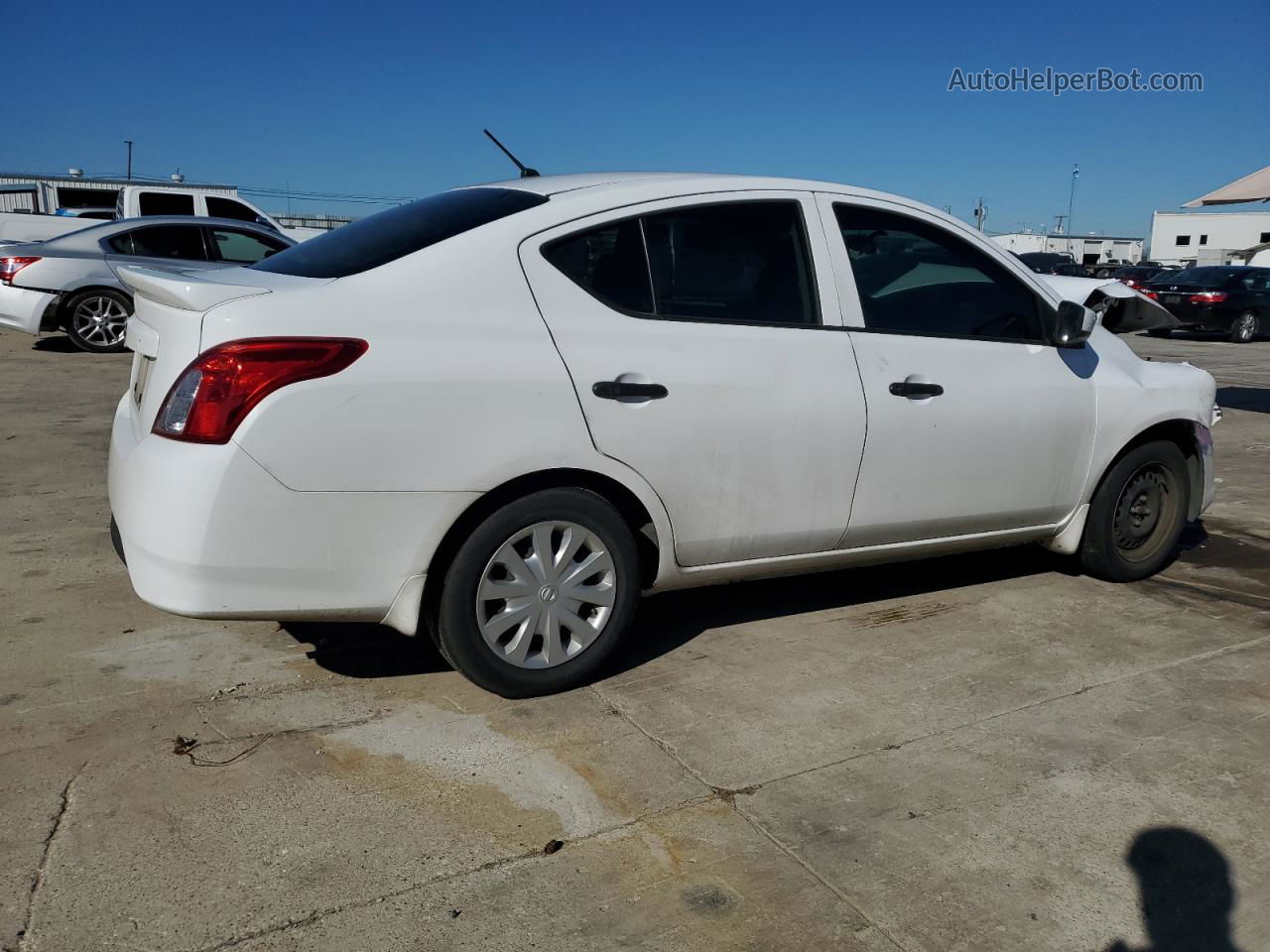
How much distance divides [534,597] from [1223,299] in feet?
68.2

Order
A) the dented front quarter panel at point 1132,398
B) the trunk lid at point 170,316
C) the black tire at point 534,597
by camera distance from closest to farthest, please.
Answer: the trunk lid at point 170,316, the black tire at point 534,597, the dented front quarter panel at point 1132,398

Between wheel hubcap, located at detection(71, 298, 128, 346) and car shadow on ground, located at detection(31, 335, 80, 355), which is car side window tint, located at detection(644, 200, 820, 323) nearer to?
wheel hubcap, located at detection(71, 298, 128, 346)

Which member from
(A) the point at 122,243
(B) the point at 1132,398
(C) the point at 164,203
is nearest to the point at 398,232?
(B) the point at 1132,398

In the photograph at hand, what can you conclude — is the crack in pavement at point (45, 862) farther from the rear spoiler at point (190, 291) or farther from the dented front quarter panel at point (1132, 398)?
the dented front quarter panel at point (1132, 398)

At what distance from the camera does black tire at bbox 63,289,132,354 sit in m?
11.9

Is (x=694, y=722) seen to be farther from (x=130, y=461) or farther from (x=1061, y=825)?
(x=130, y=461)

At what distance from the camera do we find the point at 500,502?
3.39 meters

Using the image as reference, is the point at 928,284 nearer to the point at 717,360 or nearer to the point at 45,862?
the point at 717,360

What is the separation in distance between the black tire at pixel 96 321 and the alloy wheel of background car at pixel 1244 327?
751 inches

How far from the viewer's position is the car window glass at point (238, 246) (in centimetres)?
1202

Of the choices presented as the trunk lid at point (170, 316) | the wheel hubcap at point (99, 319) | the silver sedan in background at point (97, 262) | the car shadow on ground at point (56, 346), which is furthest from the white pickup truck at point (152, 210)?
the trunk lid at point (170, 316)

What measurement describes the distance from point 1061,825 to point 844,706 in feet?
2.80

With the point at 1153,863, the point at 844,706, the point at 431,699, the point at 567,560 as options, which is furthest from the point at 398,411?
the point at 1153,863

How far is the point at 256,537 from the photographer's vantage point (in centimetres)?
308
